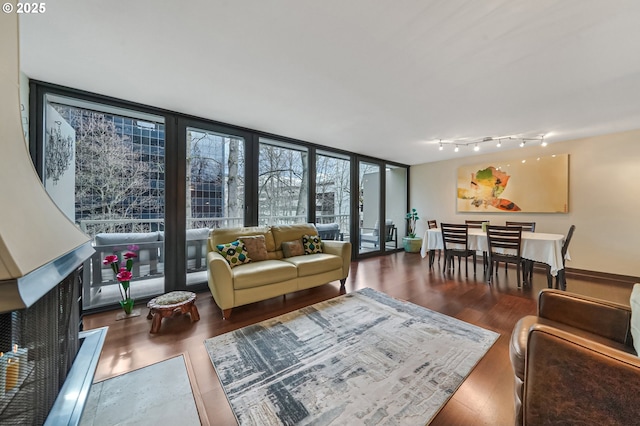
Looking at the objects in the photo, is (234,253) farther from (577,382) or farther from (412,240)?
(412,240)

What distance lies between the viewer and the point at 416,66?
205 cm

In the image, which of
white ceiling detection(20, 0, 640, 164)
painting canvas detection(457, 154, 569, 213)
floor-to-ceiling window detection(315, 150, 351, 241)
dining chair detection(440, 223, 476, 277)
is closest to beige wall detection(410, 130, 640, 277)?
painting canvas detection(457, 154, 569, 213)

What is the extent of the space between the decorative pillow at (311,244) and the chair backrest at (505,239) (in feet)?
8.58

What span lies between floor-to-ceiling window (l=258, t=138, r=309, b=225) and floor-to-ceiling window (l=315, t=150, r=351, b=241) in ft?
1.35

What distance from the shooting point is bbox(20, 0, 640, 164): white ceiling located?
4.88ft

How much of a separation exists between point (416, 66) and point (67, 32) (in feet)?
8.75

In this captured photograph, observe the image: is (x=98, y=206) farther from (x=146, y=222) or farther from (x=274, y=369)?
(x=274, y=369)

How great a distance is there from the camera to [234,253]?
291 cm

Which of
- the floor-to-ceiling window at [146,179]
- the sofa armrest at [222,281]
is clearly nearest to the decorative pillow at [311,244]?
the floor-to-ceiling window at [146,179]

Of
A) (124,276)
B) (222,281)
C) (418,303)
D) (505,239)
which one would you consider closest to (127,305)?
(124,276)

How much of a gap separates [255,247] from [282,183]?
1.56m

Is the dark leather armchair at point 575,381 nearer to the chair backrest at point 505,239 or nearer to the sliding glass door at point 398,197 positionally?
the chair backrest at point 505,239

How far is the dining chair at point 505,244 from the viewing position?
3336mm

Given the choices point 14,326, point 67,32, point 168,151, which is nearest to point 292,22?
point 67,32
